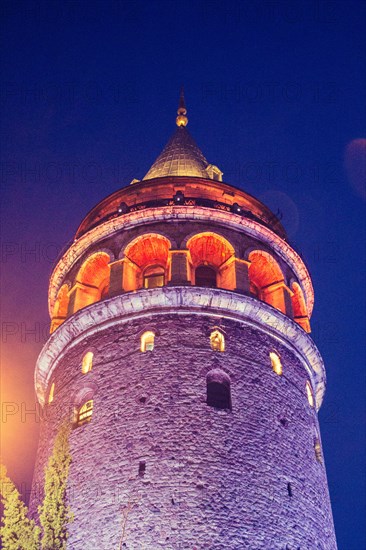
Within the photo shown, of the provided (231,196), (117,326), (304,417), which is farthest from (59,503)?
(231,196)

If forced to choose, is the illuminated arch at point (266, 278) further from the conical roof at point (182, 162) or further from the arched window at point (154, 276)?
the conical roof at point (182, 162)

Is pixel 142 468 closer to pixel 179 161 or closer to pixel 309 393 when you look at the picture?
pixel 309 393

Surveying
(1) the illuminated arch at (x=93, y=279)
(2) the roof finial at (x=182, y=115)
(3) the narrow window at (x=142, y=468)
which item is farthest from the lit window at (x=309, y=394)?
(2) the roof finial at (x=182, y=115)

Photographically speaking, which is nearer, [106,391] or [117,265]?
[106,391]

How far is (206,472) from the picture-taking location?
18406 mm

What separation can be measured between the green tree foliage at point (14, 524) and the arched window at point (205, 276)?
881 centimetres

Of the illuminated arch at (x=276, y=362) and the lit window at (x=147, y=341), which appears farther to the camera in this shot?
the illuminated arch at (x=276, y=362)

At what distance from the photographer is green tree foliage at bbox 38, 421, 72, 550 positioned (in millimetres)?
18391

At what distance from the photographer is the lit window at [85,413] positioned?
21.2 m

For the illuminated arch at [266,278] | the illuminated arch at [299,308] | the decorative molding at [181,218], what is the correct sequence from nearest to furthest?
the decorative molding at [181,218], the illuminated arch at [266,278], the illuminated arch at [299,308]

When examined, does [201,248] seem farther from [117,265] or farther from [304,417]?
[304,417]

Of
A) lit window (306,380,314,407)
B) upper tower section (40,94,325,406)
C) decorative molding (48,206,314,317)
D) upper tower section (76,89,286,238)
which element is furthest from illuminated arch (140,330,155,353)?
lit window (306,380,314,407)

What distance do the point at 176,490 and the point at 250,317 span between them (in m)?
6.38

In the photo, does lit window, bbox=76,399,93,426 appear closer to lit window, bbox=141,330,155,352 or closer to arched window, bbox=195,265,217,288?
lit window, bbox=141,330,155,352
